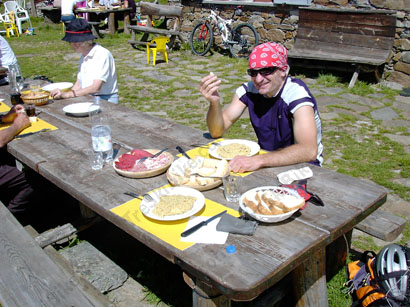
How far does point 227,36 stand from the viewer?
10320mm

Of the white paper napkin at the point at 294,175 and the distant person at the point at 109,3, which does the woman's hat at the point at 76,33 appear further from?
the distant person at the point at 109,3

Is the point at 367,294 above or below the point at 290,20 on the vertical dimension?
below

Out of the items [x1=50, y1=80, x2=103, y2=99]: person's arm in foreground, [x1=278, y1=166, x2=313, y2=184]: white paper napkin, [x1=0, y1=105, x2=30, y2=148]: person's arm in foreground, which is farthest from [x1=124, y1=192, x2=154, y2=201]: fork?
[x1=50, y1=80, x2=103, y2=99]: person's arm in foreground

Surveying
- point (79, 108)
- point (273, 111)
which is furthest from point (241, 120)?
point (273, 111)

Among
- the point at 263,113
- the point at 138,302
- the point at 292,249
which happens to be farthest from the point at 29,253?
the point at 263,113

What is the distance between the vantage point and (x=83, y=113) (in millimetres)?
3654

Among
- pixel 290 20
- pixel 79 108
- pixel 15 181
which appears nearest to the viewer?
pixel 15 181

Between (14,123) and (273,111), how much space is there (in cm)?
207

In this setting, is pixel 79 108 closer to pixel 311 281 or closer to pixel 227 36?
pixel 311 281

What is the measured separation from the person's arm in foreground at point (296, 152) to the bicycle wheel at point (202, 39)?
8134 millimetres

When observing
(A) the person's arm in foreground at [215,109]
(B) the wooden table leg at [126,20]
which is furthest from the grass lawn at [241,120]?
(B) the wooden table leg at [126,20]

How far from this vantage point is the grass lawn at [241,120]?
4324 millimetres

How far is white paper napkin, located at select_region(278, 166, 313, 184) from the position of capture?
7.62ft

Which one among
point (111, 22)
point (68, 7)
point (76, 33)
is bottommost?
point (111, 22)
